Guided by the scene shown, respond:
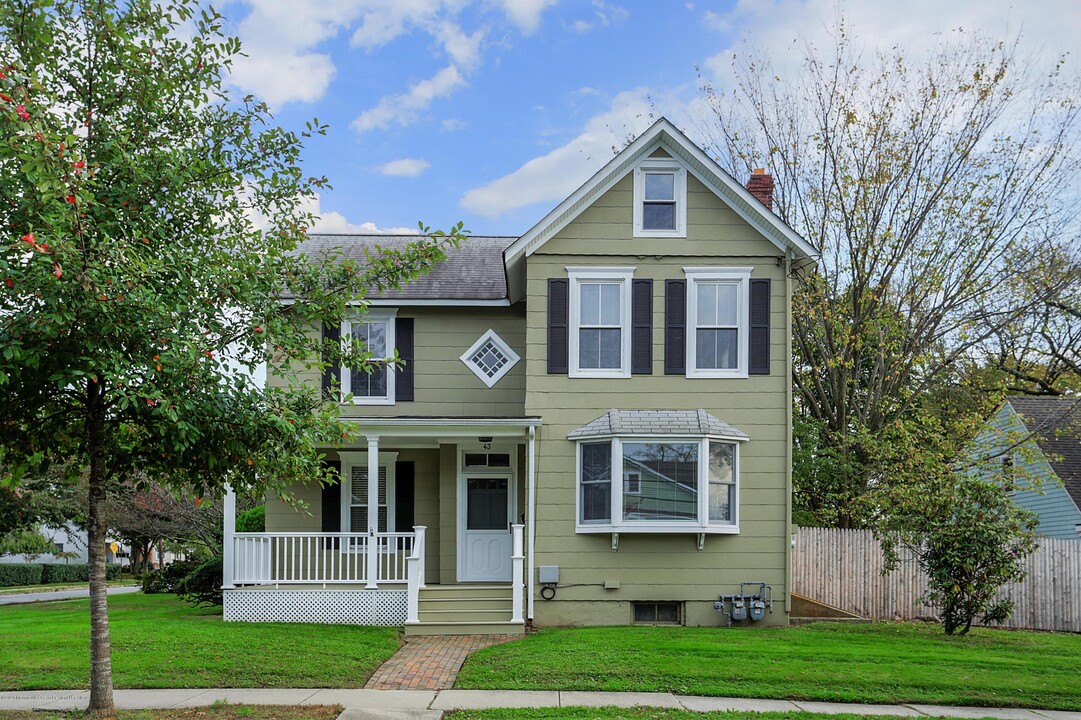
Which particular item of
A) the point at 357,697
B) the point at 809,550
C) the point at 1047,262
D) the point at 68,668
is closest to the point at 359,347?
the point at 357,697

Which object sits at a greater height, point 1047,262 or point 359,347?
point 1047,262

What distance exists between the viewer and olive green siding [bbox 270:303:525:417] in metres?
16.4

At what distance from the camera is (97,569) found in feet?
26.3

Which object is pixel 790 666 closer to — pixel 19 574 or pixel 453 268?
pixel 453 268

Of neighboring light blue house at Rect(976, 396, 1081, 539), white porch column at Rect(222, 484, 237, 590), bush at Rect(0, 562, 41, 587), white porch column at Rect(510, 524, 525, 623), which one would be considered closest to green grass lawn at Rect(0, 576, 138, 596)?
bush at Rect(0, 562, 41, 587)

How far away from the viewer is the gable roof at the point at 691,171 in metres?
14.8

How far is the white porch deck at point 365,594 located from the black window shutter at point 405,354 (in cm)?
260

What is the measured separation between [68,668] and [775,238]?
38.5ft

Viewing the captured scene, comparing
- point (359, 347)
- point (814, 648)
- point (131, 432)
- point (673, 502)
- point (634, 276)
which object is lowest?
point (814, 648)

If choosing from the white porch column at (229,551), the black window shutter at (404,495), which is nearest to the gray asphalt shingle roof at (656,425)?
the black window shutter at (404,495)

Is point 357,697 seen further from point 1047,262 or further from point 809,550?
point 1047,262

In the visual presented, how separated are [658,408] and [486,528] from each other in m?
3.92

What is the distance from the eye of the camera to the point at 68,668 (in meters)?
10.5

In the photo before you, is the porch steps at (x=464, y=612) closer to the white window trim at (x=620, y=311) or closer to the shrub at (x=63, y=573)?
the white window trim at (x=620, y=311)
